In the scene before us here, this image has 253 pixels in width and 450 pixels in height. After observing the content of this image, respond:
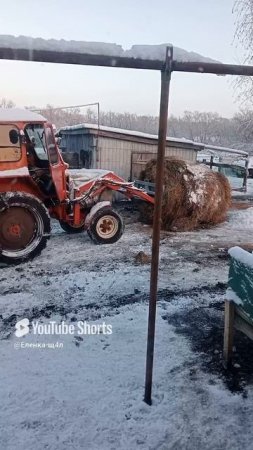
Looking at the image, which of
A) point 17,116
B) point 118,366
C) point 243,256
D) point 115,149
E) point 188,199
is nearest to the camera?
point 243,256

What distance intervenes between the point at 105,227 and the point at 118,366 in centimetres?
421

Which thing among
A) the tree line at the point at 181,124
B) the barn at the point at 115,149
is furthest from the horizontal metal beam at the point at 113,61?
the tree line at the point at 181,124

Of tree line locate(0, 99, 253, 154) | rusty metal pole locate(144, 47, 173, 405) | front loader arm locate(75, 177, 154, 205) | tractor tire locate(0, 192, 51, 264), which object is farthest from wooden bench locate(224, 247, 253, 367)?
tree line locate(0, 99, 253, 154)

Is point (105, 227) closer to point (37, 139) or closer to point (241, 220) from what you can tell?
point (37, 139)

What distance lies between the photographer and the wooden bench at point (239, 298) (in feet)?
9.66

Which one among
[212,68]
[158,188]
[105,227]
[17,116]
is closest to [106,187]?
[105,227]

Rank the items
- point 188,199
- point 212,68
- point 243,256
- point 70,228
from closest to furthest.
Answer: point 212,68
point 243,256
point 70,228
point 188,199

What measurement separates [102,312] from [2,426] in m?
1.95

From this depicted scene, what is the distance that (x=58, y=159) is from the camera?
22.3 feet

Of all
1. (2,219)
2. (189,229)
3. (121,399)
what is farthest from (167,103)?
(189,229)

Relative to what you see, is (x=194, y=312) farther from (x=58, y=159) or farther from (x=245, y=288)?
(x=58, y=159)

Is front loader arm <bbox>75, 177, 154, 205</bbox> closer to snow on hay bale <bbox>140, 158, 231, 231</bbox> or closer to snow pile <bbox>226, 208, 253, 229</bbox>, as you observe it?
snow on hay bale <bbox>140, 158, 231, 231</bbox>

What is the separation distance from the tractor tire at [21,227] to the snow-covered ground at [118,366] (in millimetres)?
334

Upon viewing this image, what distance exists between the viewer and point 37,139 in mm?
6629
